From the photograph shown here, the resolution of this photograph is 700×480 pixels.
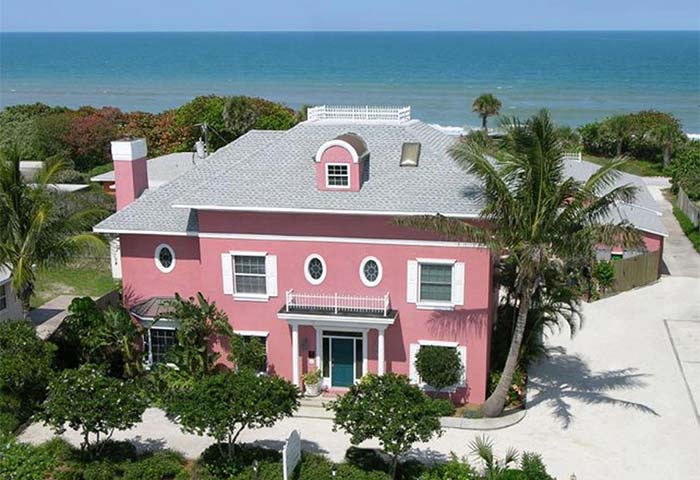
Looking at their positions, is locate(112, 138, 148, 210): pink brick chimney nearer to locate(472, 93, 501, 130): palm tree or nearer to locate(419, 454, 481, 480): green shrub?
locate(419, 454, 481, 480): green shrub

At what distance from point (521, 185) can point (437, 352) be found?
591 cm

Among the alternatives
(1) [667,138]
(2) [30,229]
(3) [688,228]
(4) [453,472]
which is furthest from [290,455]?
(1) [667,138]

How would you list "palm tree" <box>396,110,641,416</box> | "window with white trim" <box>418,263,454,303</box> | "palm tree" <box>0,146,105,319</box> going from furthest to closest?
1. "palm tree" <box>0,146,105,319</box>
2. "window with white trim" <box>418,263,454,303</box>
3. "palm tree" <box>396,110,641,416</box>

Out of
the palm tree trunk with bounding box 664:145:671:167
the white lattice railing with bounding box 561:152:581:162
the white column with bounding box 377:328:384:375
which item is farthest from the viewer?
the palm tree trunk with bounding box 664:145:671:167

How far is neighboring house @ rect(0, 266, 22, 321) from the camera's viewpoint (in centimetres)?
2977

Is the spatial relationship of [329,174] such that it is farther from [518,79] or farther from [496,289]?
[518,79]

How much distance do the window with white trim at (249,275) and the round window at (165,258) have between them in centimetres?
240

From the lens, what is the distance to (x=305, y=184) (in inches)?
996

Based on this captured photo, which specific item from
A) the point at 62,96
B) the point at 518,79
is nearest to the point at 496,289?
the point at 62,96

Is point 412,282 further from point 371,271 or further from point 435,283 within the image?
point 371,271

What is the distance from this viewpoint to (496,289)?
26.1 m

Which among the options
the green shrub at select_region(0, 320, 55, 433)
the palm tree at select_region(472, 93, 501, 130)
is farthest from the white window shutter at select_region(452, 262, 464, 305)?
the palm tree at select_region(472, 93, 501, 130)

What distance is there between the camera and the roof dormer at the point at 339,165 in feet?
80.5

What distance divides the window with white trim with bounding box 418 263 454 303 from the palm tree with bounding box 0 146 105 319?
9980 mm
